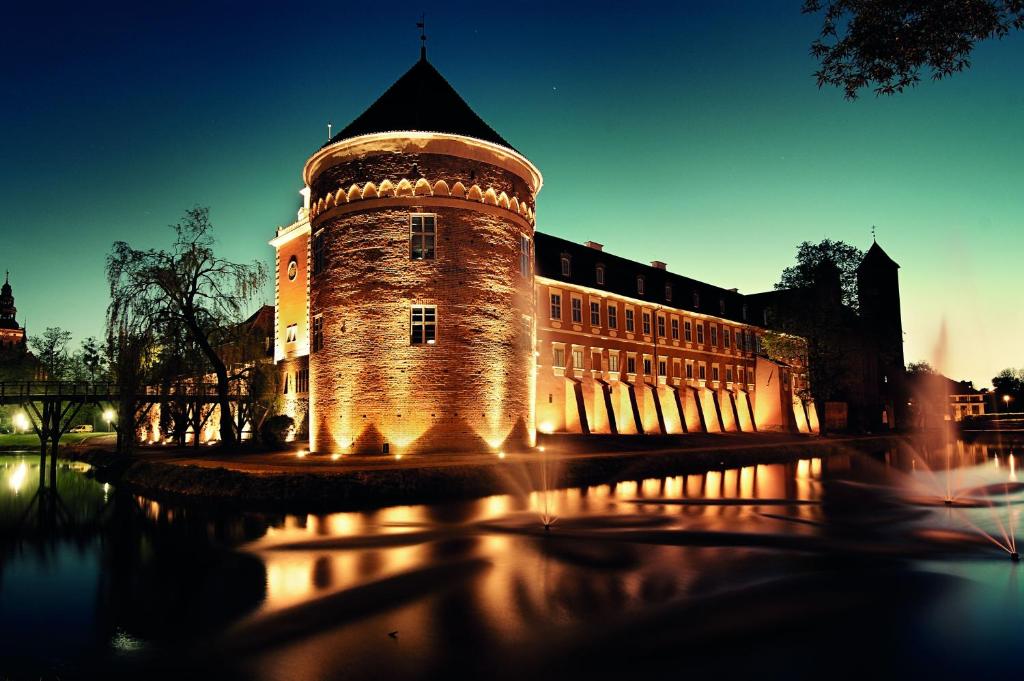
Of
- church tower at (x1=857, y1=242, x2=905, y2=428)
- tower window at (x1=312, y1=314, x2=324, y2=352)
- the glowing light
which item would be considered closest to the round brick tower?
tower window at (x1=312, y1=314, x2=324, y2=352)

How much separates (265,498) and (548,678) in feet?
49.8

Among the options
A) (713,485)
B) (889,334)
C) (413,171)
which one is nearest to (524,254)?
(413,171)

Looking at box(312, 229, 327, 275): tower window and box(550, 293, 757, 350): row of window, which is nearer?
box(312, 229, 327, 275): tower window

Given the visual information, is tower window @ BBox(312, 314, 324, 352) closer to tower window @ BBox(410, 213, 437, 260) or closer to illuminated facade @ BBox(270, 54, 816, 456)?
illuminated facade @ BBox(270, 54, 816, 456)

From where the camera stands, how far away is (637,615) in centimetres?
930

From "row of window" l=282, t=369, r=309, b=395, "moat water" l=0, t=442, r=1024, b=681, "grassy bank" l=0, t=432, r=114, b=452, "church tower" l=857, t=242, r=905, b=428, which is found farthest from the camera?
"church tower" l=857, t=242, r=905, b=428

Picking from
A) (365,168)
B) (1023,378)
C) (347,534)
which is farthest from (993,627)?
(1023,378)

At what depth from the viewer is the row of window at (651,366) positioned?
41.0 metres

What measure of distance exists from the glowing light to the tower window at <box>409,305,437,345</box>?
16.0m

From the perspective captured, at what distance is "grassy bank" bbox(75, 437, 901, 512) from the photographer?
20062mm

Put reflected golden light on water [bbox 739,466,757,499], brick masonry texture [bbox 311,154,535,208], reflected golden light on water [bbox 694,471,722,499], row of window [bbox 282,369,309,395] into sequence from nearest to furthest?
reflected golden light on water [bbox 694,471,722,499], reflected golden light on water [bbox 739,466,757,499], brick masonry texture [bbox 311,154,535,208], row of window [bbox 282,369,309,395]

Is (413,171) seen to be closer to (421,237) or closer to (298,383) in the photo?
(421,237)

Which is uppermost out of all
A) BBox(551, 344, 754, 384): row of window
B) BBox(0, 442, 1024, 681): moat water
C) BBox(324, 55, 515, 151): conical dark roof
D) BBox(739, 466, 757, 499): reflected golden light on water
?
BBox(324, 55, 515, 151): conical dark roof

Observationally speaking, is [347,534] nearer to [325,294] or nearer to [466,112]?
[325,294]
